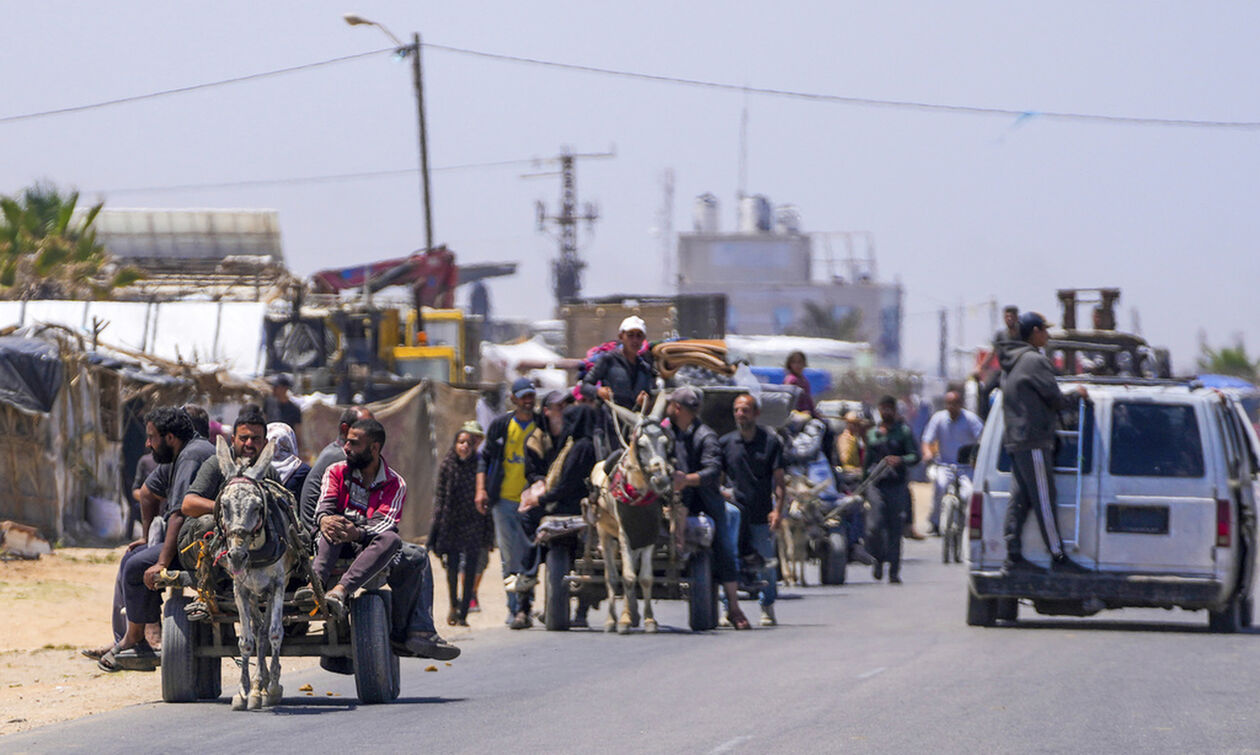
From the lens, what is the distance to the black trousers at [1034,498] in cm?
1454

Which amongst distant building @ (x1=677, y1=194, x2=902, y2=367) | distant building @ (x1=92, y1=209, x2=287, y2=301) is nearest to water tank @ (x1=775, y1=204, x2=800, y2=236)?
distant building @ (x1=677, y1=194, x2=902, y2=367)

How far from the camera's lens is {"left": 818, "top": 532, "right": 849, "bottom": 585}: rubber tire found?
71.9 ft

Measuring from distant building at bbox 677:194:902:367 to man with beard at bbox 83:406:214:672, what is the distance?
127 m

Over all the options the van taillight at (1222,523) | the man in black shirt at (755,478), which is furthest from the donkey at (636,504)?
the van taillight at (1222,523)

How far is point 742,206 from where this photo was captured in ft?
461

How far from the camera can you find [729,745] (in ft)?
29.6

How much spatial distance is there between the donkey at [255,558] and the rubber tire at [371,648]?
17.6 inches

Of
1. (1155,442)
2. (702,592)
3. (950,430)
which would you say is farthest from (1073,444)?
(950,430)

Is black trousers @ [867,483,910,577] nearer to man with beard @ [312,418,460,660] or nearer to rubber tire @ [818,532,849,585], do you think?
rubber tire @ [818,532,849,585]

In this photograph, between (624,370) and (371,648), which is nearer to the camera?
(371,648)

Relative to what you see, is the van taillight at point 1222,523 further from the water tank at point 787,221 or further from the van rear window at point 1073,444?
the water tank at point 787,221

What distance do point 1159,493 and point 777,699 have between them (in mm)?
5110

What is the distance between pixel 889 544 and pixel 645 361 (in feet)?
21.9

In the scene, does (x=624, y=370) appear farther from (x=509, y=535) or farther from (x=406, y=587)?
(x=406, y=587)
